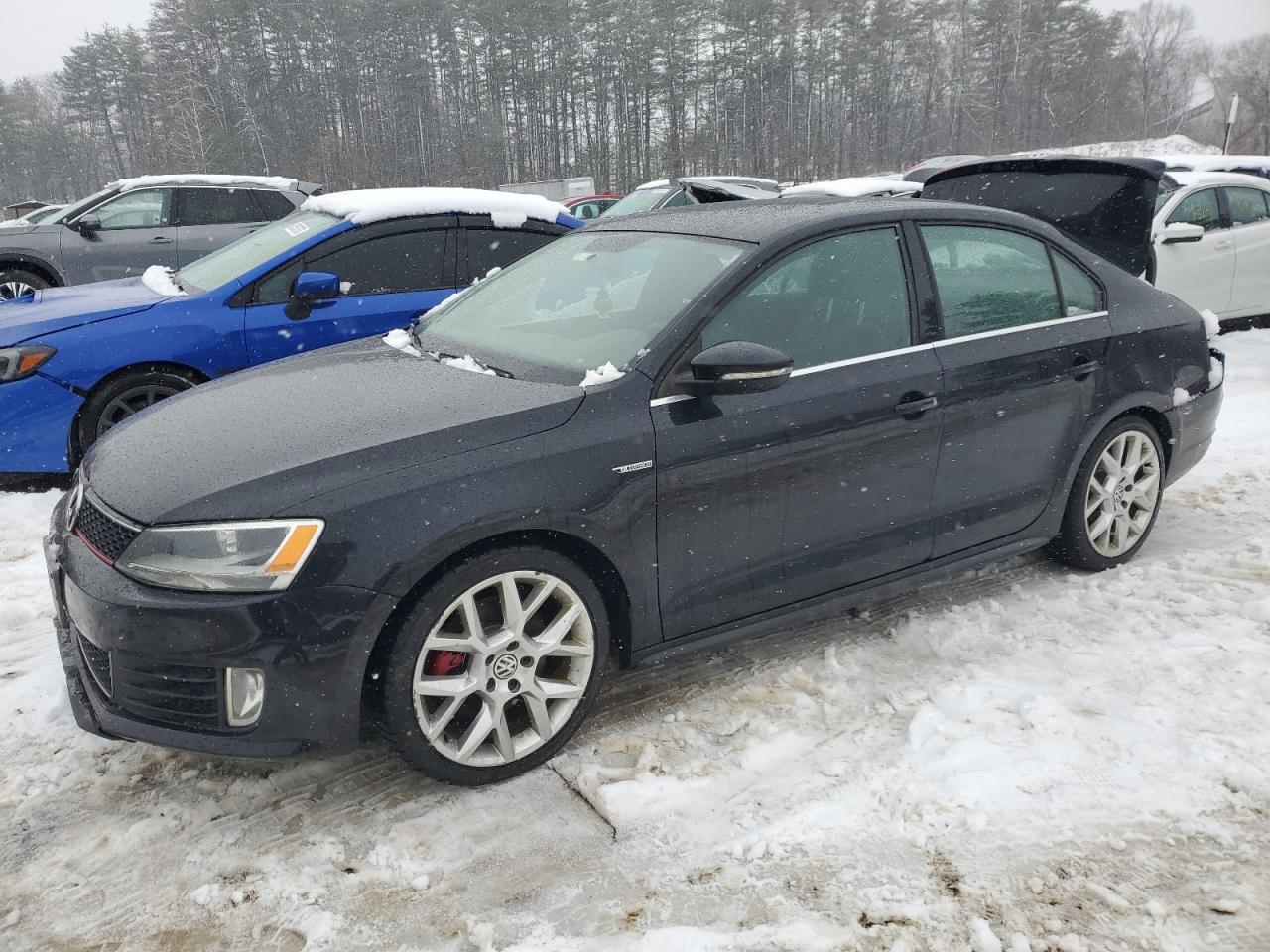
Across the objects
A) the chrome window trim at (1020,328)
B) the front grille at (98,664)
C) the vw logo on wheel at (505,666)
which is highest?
the chrome window trim at (1020,328)

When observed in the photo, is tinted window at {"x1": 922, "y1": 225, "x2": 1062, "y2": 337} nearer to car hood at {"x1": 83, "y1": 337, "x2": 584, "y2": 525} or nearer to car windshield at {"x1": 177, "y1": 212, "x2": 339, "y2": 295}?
car hood at {"x1": 83, "y1": 337, "x2": 584, "y2": 525}

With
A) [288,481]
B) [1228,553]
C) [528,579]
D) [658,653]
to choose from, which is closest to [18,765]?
[288,481]

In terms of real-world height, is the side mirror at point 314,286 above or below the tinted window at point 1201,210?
below

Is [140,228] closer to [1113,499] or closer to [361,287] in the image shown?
[361,287]

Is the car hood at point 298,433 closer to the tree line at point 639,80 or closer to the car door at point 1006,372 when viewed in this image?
the car door at point 1006,372

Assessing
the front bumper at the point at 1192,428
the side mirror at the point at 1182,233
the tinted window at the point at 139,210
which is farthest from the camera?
the tinted window at the point at 139,210

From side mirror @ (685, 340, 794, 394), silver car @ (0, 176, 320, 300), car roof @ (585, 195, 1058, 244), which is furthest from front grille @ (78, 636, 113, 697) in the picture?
silver car @ (0, 176, 320, 300)

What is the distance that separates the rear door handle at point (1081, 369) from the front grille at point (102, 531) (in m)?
3.41

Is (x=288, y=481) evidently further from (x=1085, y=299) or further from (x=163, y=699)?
(x=1085, y=299)

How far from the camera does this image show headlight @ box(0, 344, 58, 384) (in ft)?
16.5

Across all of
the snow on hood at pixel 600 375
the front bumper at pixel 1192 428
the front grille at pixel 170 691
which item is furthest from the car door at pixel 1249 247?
the front grille at pixel 170 691

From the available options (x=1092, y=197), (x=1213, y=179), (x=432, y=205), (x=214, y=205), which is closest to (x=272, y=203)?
(x=214, y=205)

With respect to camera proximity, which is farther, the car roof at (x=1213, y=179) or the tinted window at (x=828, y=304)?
the car roof at (x=1213, y=179)

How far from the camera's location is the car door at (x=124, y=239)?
34.3 feet
